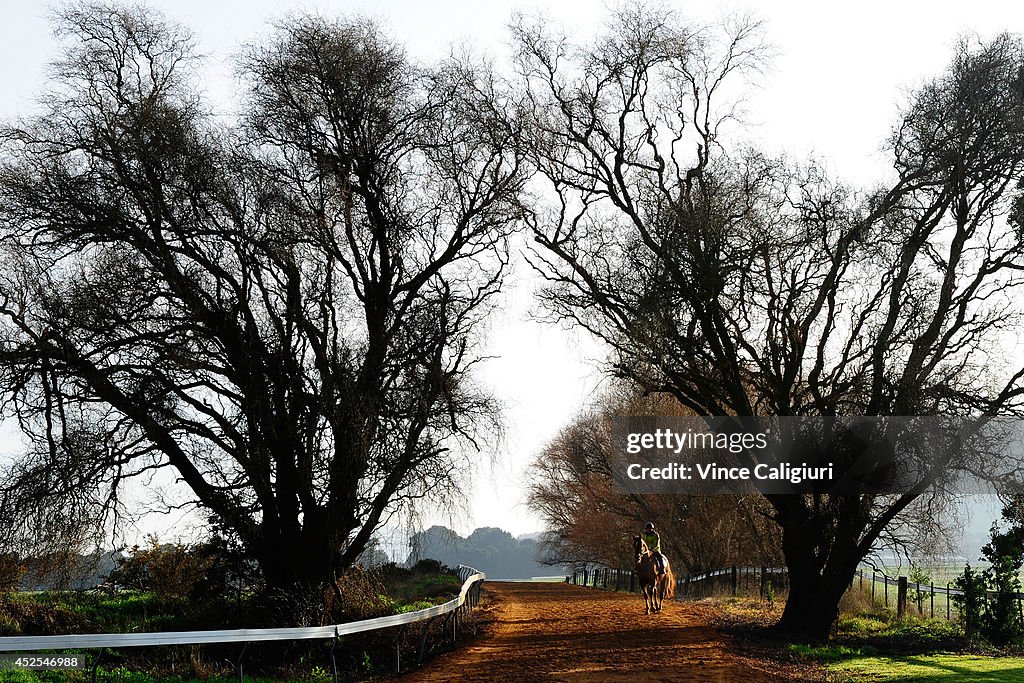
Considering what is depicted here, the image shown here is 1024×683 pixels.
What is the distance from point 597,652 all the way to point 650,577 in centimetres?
858

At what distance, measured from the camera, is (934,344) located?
2194 cm

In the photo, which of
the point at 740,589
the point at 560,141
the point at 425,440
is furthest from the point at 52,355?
the point at 740,589

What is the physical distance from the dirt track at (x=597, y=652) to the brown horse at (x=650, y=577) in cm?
45

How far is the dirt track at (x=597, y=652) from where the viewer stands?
1459 centimetres

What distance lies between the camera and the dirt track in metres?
14.6

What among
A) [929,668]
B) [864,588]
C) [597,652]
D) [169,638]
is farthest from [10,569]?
[864,588]

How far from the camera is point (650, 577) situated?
25531mm

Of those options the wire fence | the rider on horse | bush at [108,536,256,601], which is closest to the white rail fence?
bush at [108,536,256,601]

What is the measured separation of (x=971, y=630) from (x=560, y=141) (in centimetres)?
1530

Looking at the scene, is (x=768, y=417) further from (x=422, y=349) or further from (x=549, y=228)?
(x=422, y=349)

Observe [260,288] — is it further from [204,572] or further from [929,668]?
[929,668]

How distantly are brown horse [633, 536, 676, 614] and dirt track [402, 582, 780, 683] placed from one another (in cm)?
45

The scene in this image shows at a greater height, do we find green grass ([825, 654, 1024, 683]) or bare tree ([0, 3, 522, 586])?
bare tree ([0, 3, 522, 586])

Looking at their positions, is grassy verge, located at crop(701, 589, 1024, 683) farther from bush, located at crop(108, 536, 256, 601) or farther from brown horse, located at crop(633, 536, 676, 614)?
bush, located at crop(108, 536, 256, 601)
